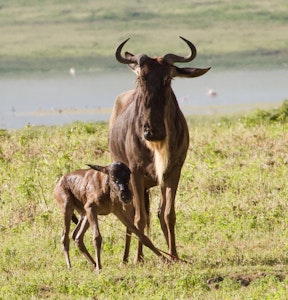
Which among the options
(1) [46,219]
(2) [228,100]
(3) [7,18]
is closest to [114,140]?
(1) [46,219]

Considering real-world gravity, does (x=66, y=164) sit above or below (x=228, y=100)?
above

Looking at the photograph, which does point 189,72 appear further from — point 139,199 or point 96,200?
point 96,200

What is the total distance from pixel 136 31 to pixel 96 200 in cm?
2799

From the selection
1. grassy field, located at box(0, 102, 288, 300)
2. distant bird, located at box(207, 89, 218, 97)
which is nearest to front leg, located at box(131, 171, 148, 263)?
grassy field, located at box(0, 102, 288, 300)

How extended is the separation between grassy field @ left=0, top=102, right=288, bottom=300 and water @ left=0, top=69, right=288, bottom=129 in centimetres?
805

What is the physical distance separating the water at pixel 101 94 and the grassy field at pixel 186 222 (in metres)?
8.05

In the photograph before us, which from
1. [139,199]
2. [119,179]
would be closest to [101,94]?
[139,199]

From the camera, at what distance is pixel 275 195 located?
12.3m

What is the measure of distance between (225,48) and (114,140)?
24975mm

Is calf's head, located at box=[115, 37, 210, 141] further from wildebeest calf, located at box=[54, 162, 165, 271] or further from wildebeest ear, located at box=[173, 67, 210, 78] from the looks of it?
wildebeest calf, located at box=[54, 162, 165, 271]

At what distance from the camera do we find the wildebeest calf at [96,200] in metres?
9.77

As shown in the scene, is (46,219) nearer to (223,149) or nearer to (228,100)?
(223,149)

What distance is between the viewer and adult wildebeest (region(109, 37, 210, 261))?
397 inches

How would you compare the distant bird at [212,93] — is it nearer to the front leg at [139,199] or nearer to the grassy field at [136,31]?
the grassy field at [136,31]
